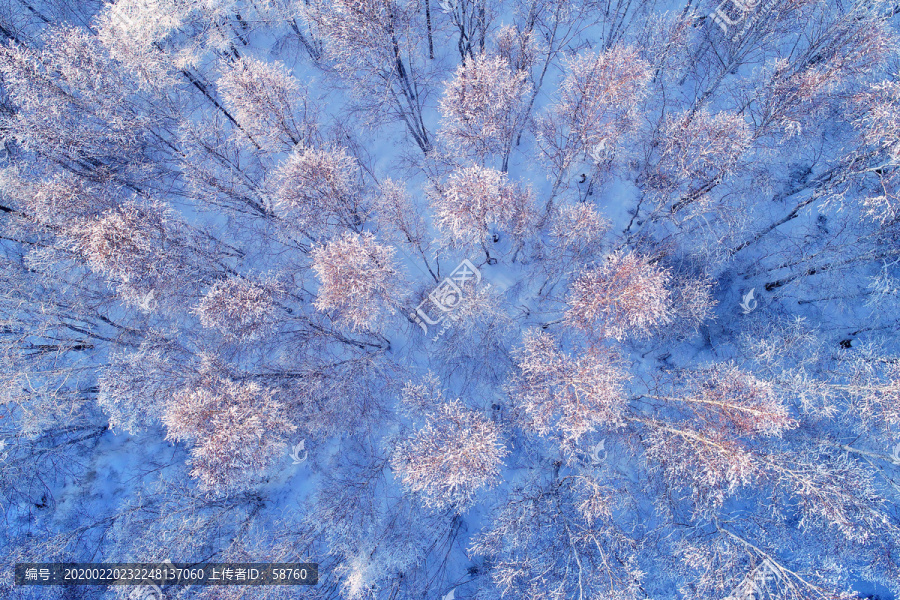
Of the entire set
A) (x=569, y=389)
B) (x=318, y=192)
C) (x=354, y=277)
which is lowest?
(x=569, y=389)

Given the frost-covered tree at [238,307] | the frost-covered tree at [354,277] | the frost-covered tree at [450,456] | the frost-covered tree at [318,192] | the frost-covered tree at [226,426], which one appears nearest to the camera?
the frost-covered tree at [450,456]

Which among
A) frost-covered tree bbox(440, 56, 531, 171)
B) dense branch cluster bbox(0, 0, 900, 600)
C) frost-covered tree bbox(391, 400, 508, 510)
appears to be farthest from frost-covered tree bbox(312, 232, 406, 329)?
frost-covered tree bbox(440, 56, 531, 171)

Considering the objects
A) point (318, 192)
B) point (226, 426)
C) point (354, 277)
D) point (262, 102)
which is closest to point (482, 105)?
point (318, 192)

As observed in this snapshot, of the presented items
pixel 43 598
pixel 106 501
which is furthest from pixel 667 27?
pixel 43 598

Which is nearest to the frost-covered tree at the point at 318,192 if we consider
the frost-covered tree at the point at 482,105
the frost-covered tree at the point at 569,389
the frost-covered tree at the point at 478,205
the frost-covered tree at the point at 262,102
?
the frost-covered tree at the point at 262,102

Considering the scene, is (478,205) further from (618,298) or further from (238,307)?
(238,307)

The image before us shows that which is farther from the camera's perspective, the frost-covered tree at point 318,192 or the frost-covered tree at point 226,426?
the frost-covered tree at point 318,192

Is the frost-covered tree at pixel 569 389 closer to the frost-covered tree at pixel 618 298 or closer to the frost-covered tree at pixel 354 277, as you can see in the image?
the frost-covered tree at pixel 618 298

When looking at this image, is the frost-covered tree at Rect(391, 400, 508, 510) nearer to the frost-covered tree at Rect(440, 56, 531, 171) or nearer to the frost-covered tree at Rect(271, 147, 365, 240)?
the frost-covered tree at Rect(271, 147, 365, 240)

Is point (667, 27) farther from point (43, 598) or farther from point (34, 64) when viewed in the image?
point (43, 598)

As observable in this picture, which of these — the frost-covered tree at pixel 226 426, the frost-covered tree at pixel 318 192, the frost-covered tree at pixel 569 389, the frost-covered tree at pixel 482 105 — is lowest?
the frost-covered tree at pixel 569 389

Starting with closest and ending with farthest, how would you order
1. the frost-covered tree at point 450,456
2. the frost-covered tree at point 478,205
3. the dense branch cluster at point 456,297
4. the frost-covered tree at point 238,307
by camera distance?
the frost-covered tree at point 450,456, the dense branch cluster at point 456,297, the frost-covered tree at point 478,205, the frost-covered tree at point 238,307
